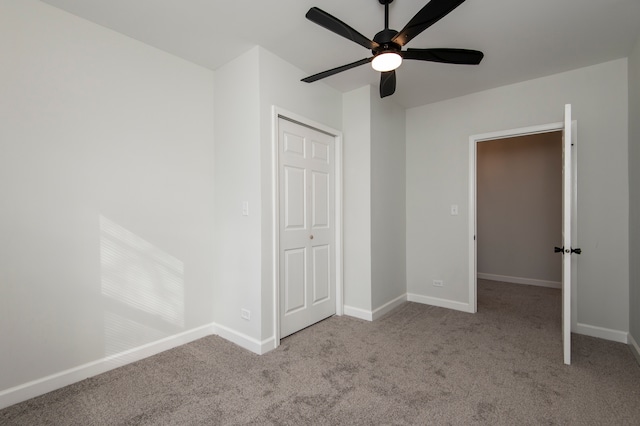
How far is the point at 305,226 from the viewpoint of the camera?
121 inches

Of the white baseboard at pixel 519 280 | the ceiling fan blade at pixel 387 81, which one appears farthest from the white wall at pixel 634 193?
the white baseboard at pixel 519 280

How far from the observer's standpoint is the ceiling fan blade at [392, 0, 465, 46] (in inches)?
60.1

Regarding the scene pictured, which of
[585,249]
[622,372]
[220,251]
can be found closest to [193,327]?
[220,251]

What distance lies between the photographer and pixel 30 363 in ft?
6.35

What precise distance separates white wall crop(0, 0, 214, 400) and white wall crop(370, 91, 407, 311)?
1.76 meters

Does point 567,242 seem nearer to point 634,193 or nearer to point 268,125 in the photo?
point 634,193

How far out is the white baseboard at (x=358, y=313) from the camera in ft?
10.7

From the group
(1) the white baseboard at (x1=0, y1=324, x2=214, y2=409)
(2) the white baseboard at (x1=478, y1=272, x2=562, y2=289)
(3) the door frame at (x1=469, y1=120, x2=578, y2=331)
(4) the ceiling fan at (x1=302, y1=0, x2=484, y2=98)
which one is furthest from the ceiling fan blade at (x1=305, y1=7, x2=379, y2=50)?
(2) the white baseboard at (x1=478, y1=272, x2=562, y2=289)

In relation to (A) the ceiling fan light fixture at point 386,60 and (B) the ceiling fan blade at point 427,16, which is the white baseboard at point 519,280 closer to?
(A) the ceiling fan light fixture at point 386,60

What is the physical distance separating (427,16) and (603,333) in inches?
127

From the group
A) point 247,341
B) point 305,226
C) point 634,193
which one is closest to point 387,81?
point 305,226

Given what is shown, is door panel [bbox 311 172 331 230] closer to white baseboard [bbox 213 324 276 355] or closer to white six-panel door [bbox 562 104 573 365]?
white baseboard [bbox 213 324 276 355]

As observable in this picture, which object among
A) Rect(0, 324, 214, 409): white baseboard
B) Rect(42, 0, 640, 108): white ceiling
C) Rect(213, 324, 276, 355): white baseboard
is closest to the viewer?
Rect(0, 324, 214, 409): white baseboard

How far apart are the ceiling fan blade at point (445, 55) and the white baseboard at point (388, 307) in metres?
2.46
